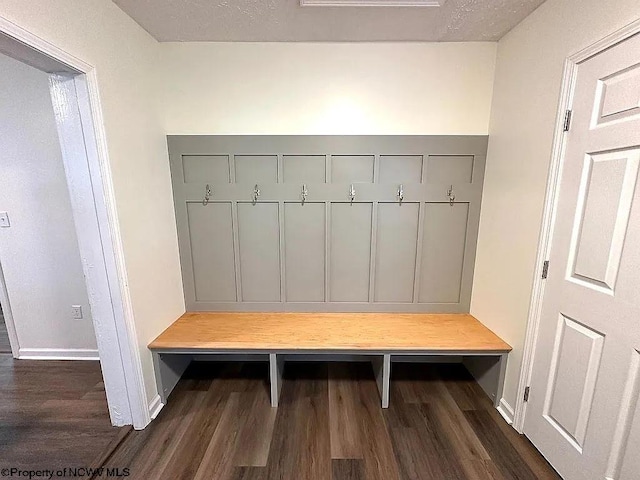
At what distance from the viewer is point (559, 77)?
4.66 feet

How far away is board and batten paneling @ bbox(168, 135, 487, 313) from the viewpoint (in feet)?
6.84

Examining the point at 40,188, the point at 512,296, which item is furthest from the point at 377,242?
the point at 40,188

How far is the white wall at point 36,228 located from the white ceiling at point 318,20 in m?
1.04

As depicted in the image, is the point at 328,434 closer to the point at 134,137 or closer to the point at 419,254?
the point at 419,254

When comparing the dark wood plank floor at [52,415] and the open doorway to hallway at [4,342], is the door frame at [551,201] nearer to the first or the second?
the dark wood plank floor at [52,415]

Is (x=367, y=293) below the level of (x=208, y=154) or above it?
below

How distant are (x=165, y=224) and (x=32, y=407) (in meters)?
1.47

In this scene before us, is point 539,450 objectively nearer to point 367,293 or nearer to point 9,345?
point 367,293

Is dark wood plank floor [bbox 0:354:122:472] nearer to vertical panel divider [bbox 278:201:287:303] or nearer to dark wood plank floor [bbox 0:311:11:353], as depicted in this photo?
dark wood plank floor [bbox 0:311:11:353]

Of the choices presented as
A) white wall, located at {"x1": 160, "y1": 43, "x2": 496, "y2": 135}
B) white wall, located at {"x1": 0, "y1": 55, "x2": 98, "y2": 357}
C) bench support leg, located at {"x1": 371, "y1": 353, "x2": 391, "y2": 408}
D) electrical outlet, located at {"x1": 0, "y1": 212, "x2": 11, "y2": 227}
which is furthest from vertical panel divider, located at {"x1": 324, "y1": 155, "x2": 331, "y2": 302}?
electrical outlet, located at {"x1": 0, "y1": 212, "x2": 11, "y2": 227}

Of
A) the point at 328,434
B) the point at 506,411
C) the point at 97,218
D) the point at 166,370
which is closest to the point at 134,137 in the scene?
the point at 97,218

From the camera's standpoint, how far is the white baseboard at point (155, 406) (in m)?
1.82

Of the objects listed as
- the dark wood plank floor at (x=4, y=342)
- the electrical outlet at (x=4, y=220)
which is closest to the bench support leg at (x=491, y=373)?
the electrical outlet at (x=4, y=220)

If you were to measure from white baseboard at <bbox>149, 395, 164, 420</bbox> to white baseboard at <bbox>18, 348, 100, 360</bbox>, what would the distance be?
92 centimetres
